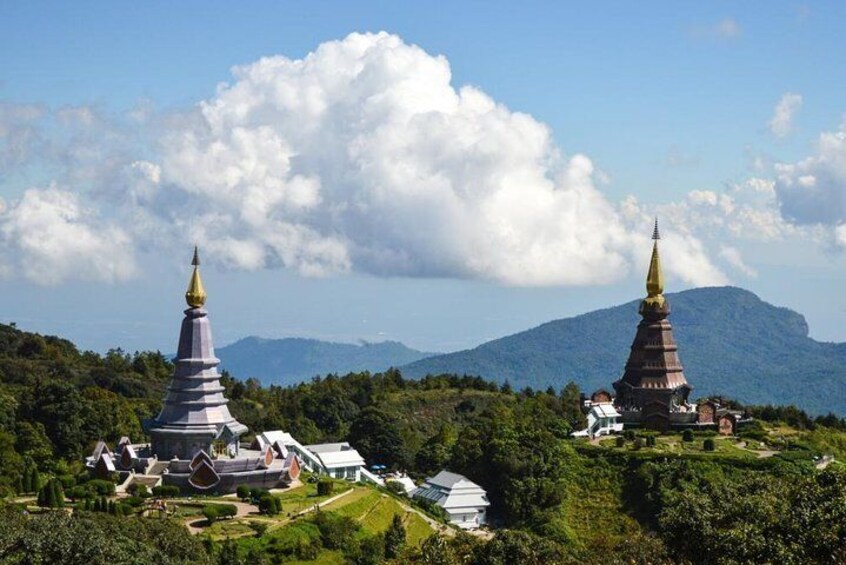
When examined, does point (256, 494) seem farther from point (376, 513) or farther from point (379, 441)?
point (379, 441)

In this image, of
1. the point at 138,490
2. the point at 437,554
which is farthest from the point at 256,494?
the point at 437,554

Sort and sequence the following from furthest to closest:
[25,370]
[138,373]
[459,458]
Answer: [138,373]
[25,370]
[459,458]

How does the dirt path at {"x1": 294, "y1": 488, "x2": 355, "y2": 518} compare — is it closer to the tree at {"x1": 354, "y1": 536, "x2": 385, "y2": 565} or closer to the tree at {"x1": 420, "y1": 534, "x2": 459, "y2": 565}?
the tree at {"x1": 354, "y1": 536, "x2": 385, "y2": 565}

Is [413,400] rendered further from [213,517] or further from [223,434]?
[213,517]

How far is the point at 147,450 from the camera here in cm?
4928

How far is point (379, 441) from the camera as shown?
61.3m

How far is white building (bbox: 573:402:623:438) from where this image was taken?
60750 mm

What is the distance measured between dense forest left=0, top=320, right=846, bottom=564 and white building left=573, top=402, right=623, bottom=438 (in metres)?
0.99

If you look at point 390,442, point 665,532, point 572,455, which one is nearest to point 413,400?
point 390,442

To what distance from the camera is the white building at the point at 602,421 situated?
199ft

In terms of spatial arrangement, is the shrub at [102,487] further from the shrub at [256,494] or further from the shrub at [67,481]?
the shrub at [256,494]

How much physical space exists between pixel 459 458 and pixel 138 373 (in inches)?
1182

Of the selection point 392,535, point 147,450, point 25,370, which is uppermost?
point 25,370

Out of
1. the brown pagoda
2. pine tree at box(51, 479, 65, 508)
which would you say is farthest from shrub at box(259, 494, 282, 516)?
the brown pagoda
